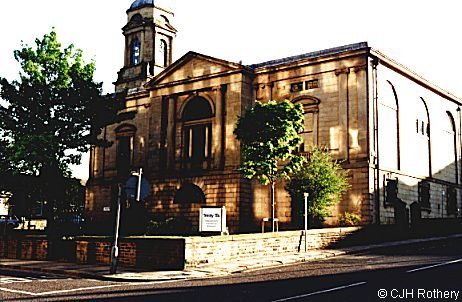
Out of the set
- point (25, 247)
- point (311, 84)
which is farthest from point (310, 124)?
point (25, 247)

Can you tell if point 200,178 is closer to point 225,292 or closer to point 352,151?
point 352,151

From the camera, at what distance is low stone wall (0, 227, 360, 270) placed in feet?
70.2

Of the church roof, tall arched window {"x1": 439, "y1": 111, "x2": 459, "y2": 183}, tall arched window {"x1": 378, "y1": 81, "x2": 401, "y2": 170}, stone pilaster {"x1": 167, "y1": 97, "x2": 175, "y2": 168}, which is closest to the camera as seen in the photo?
the church roof

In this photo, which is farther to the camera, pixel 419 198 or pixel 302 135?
pixel 419 198

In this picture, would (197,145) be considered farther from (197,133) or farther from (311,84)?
(311,84)

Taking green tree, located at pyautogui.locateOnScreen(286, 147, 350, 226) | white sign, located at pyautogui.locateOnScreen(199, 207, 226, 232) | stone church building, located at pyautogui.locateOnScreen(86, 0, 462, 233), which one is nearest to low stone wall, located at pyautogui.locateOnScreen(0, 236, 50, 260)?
white sign, located at pyautogui.locateOnScreen(199, 207, 226, 232)

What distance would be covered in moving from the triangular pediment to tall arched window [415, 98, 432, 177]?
14.7 m

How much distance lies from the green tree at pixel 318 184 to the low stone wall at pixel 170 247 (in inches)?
136

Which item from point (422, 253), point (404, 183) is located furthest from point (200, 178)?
point (422, 253)

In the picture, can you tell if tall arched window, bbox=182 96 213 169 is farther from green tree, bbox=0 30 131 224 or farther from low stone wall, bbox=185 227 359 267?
low stone wall, bbox=185 227 359 267

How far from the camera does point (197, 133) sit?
44531 millimetres

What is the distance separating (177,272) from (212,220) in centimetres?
466

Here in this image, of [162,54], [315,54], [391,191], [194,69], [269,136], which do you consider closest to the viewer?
[269,136]

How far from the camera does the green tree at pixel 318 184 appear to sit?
32.6 m
